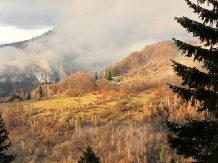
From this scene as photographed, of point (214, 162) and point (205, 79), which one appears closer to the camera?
point (214, 162)

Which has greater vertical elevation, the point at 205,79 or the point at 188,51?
the point at 188,51

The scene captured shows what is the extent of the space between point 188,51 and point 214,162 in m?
5.25

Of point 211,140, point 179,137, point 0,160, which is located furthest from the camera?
point 0,160

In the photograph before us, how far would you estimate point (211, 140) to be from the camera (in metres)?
13.7

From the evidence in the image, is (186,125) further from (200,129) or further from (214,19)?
(214,19)

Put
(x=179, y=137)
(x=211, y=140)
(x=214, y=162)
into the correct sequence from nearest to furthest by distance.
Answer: (x=214, y=162) → (x=211, y=140) → (x=179, y=137)

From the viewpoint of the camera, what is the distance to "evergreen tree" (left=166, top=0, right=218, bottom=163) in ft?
44.5

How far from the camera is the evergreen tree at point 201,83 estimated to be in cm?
1357

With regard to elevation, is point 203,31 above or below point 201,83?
above

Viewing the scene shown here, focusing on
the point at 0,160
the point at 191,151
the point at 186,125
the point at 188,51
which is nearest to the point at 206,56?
the point at 188,51

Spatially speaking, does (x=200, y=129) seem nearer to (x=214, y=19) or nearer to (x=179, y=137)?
(x=179, y=137)

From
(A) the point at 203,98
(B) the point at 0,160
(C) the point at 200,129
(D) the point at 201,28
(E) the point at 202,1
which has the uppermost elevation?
(E) the point at 202,1

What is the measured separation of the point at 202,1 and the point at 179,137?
6711 mm

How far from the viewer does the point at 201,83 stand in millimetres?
13922
